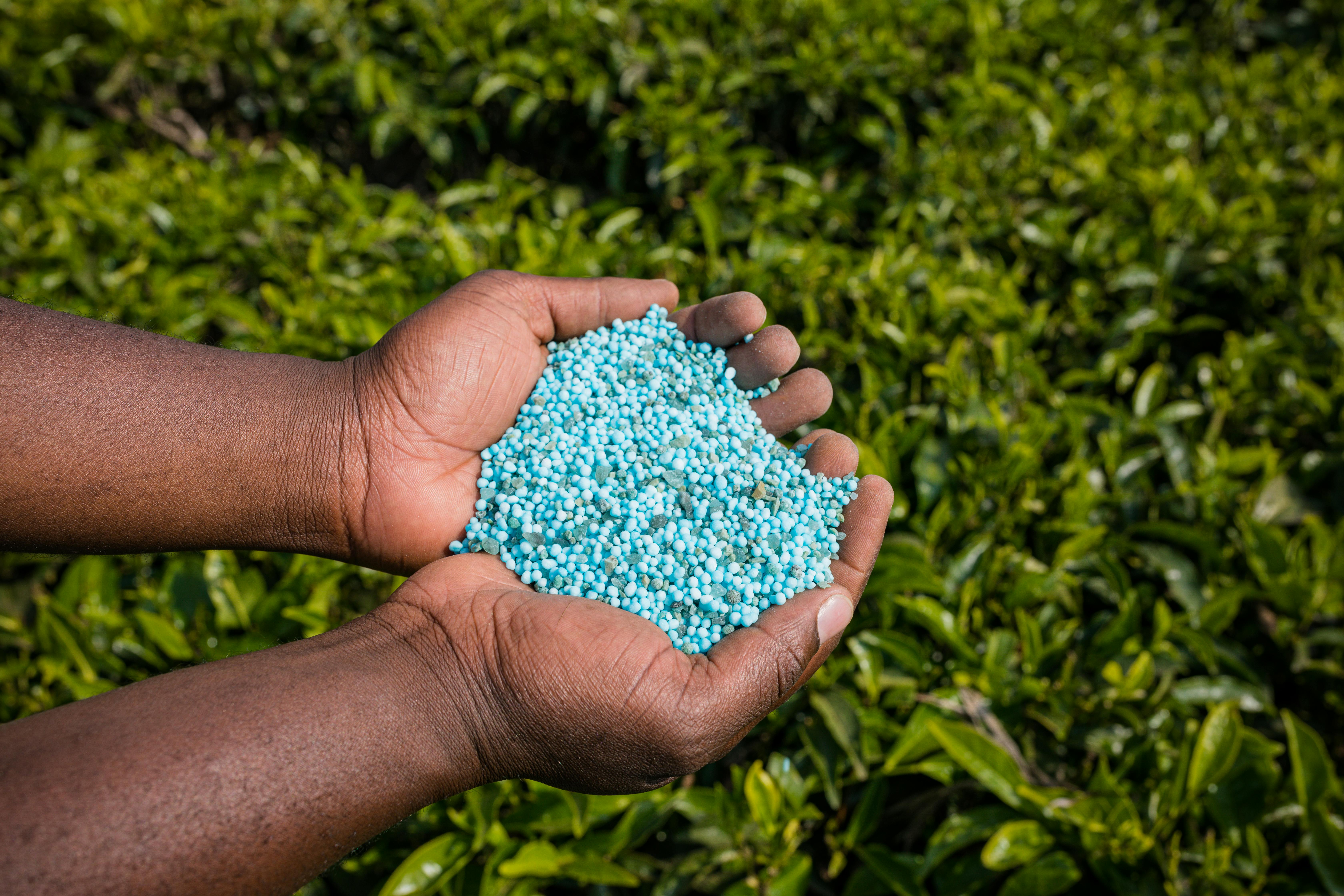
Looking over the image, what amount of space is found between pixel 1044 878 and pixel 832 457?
38.0 inches

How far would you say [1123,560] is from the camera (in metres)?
2.25

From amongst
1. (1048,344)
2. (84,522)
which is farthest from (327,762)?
(1048,344)

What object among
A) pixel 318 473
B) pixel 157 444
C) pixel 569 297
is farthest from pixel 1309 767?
pixel 157 444

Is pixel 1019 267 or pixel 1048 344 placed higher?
pixel 1019 267

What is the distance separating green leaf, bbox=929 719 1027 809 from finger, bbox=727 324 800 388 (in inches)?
34.1

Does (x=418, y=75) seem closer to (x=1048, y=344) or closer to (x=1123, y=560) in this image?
(x=1048, y=344)

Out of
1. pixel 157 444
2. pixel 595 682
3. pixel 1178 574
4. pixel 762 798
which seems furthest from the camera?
pixel 1178 574

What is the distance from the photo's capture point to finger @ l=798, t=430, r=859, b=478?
5.91 ft

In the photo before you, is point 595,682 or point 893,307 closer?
point 595,682

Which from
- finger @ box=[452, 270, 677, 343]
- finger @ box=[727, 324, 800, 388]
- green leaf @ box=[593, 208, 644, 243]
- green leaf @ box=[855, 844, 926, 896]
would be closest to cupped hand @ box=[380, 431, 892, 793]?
green leaf @ box=[855, 844, 926, 896]

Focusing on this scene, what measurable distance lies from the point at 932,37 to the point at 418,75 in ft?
7.03

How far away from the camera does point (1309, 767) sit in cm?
174

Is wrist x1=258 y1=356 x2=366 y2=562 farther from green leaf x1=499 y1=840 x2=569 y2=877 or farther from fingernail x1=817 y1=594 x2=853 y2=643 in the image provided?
fingernail x1=817 y1=594 x2=853 y2=643

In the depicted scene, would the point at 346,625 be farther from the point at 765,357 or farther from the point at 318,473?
the point at 765,357
